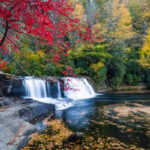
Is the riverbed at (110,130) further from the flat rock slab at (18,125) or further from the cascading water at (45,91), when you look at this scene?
the cascading water at (45,91)

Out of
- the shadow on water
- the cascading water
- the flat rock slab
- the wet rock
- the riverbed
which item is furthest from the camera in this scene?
the cascading water

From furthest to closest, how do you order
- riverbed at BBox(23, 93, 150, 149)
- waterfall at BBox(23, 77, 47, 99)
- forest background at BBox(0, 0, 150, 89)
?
1. forest background at BBox(0, 0, 150, 89)
2. waterfall at BBox(23, 77, 47, 99)
3. riverbed at BBox(23, 93, 150, 149)

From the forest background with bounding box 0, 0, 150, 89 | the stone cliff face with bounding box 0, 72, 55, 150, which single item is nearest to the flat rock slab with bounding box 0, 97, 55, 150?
the stone cliff face with bounding box 0, 72, 55, 150

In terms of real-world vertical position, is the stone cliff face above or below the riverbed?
above

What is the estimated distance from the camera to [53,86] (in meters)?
12.5

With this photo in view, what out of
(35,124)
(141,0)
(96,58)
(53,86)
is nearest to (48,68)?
(53,86)

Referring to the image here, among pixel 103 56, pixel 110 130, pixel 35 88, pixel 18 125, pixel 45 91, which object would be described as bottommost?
pixel 110 130

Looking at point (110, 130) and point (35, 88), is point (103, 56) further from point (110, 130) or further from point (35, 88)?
point (110, 130)

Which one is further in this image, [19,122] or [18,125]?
[19,122]

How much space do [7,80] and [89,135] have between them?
7656 millimetres

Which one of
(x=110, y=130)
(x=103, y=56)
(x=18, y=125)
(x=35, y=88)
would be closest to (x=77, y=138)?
(x=110, y=130)

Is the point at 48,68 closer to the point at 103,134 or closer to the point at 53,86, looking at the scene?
the point at 53,86

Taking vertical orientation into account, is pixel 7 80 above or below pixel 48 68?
below

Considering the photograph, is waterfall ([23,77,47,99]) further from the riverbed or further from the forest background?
the riverbed
